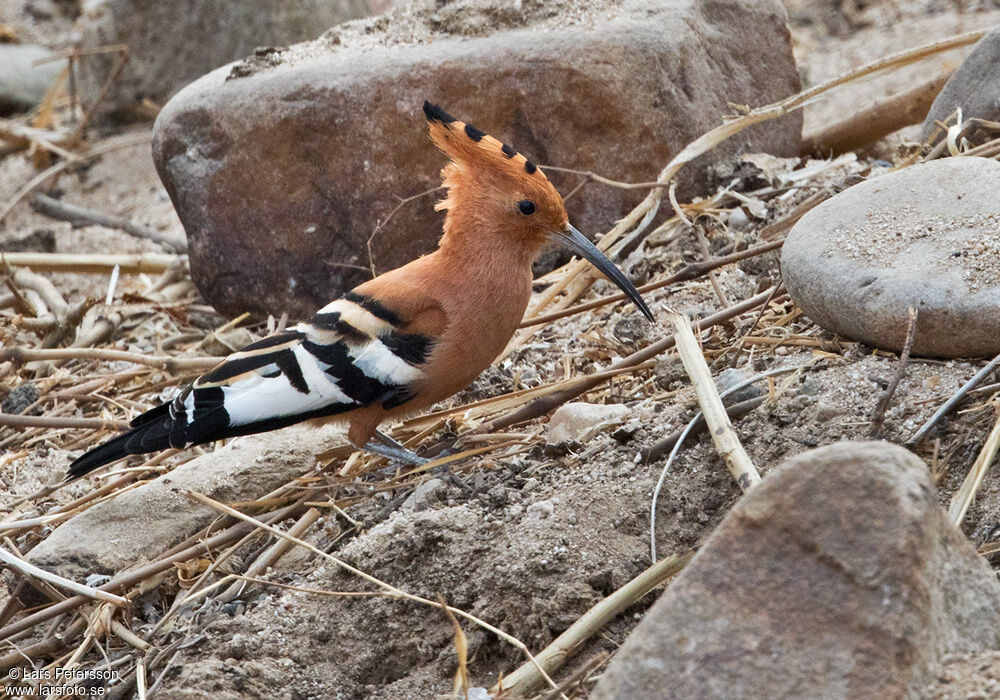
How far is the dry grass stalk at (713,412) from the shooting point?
2.21m

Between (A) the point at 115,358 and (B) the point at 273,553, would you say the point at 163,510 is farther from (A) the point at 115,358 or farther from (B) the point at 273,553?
(A) the point at 115,358

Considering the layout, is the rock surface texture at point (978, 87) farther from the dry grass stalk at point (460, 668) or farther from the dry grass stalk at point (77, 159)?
the dry grass stalk at point (77, 159)

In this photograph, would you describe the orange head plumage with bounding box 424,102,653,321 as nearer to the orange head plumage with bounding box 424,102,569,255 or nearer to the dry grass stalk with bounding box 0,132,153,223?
the orange head plumage with bounding box 424,102,569,255

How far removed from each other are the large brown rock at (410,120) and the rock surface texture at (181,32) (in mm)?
2193

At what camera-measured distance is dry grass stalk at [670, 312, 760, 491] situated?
2215 mm

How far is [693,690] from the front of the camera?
4.81 feet

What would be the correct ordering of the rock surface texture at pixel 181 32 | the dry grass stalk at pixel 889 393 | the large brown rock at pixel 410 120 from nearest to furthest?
1. the dry grass stalk at pixel 889 393
2. the large brown rock at pixel 410 120
3. the rock surface texture at pixel 181 32

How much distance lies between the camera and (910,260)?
255cm

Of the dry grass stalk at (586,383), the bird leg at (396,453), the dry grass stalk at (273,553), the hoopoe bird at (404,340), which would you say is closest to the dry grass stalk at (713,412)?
the dry grass stalk at (586,383)

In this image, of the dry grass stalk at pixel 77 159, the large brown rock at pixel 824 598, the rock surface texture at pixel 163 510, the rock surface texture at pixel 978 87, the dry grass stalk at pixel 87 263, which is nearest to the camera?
the large brown rock at pixel 824 598

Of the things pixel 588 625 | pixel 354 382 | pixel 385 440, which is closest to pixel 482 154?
pixel 354 382

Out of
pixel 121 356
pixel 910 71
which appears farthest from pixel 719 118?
pixel 121 356

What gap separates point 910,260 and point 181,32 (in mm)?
5232

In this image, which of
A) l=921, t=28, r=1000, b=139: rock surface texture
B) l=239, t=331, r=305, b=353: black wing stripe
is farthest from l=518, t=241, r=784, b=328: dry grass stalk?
l=921, t=28, r=1000, b=139: rock surface texture
